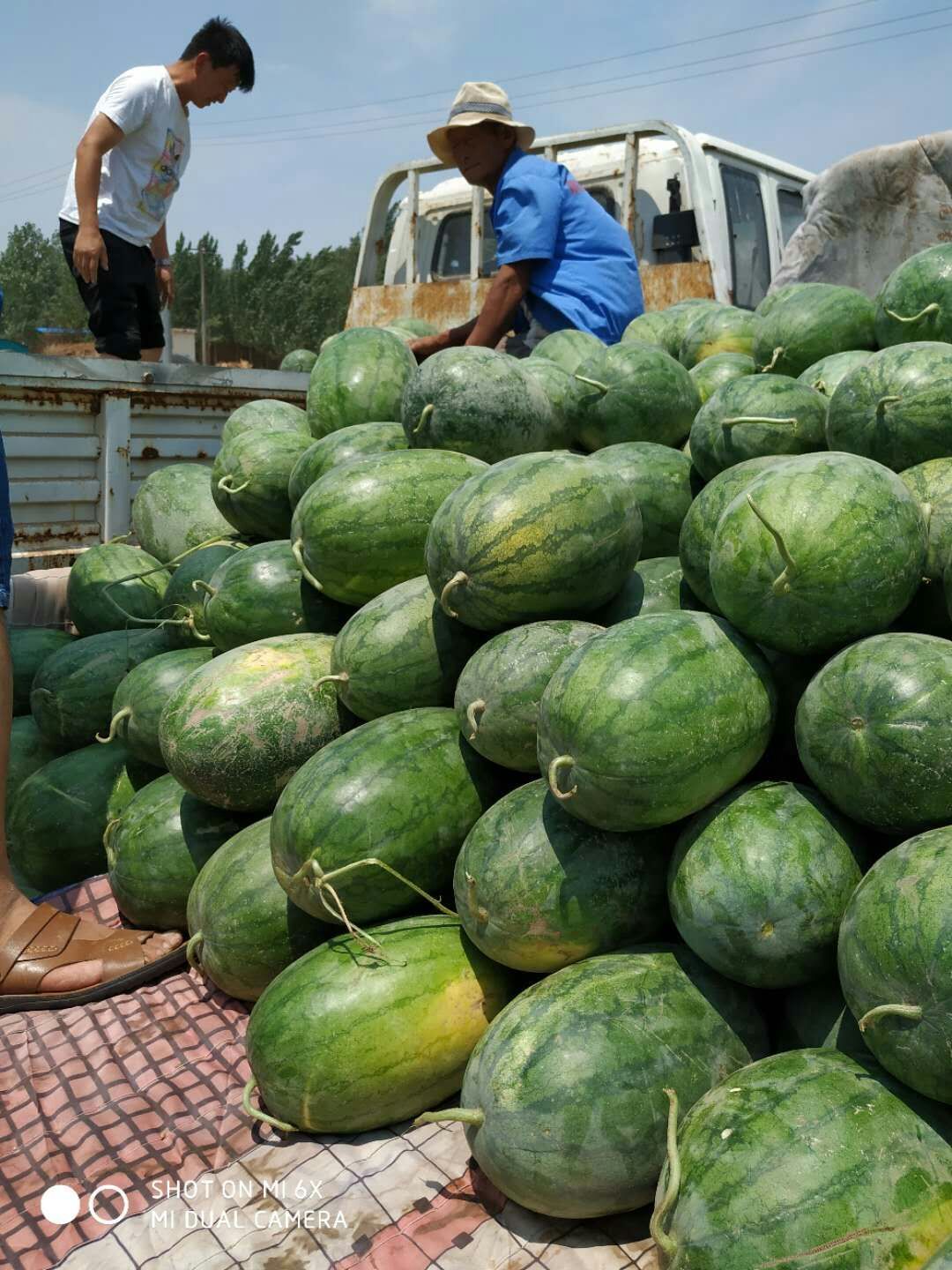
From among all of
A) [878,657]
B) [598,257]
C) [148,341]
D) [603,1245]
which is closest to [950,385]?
[878,657]

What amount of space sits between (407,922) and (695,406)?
1928mm

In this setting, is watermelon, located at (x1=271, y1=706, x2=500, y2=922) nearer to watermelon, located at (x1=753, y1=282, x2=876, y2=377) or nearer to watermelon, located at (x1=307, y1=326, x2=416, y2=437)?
watermelon, located at (x1=307, y1=326, x2=416, y2=437)

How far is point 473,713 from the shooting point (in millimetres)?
2215

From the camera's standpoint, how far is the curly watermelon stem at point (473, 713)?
2197 mm

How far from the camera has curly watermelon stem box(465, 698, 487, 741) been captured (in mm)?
2197

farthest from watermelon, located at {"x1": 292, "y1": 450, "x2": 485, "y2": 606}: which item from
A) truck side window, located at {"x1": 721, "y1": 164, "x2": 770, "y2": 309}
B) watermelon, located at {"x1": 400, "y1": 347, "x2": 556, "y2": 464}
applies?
truck side window, located at {"x1": 721, "y1": 164, "x2": 770, "y2": 309}

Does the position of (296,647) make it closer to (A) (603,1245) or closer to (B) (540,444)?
(B) (540,444)

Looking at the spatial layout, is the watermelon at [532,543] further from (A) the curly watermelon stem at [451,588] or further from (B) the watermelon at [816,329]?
(B) the watermelon at [816,329]

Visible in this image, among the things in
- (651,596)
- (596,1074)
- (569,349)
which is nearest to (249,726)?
(651,596)

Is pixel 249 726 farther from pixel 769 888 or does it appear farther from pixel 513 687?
pixel 769 888

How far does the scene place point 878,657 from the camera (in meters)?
1.82

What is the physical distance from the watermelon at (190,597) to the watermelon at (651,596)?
1.45m

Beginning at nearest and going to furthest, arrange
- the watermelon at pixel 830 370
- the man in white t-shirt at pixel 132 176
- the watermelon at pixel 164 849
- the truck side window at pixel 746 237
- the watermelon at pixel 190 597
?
the watermelon at pixel 164 849
the watermelon at pixel 830 370
the watermelon at pixel 190 597
the man in white t-shirt at pixel 132 176
the truck side window at pixel 746 237

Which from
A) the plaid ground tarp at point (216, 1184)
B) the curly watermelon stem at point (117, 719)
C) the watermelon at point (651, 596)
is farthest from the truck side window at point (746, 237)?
the plaid ground tarp at point (216, 1184)
